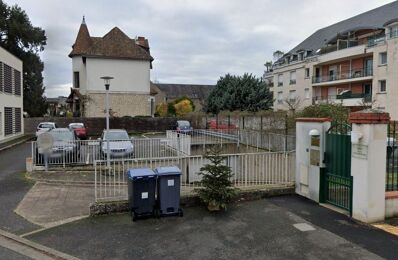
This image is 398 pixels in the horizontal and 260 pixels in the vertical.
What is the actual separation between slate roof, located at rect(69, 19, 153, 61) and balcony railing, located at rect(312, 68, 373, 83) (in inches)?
899

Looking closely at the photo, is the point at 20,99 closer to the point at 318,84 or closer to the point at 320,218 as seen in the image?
the point at 320,218

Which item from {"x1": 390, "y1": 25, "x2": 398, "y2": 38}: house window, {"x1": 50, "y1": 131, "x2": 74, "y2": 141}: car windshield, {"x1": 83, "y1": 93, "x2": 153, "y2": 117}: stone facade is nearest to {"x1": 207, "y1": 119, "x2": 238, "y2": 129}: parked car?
{"x1": 83, "y1": 93, "x2": 153, "y2": 117}: stone facade

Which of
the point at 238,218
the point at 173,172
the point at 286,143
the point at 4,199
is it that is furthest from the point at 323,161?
the point at 4,199

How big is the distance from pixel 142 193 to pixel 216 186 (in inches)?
67.2

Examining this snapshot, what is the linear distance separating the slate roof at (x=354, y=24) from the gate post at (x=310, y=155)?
111ft

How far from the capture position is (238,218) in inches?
296

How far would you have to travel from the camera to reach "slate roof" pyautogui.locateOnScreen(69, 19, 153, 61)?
41250 mm

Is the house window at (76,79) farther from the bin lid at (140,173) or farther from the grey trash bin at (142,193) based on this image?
the grey trash bin at (142,193)

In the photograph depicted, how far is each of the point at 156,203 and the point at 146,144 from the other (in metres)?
9.39

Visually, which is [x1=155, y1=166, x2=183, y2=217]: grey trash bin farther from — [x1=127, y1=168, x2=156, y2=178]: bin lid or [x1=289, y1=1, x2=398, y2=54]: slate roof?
[x1=289, y1=1, x2=398, y2=54]: slate roof

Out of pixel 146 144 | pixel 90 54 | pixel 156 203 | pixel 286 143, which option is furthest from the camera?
pixel 90 54

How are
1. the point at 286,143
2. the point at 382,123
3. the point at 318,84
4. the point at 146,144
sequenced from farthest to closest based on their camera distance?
the point at 318,84, the point at 146,144, the point at 286,143, the point at 382,123

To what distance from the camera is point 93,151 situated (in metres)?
14.6

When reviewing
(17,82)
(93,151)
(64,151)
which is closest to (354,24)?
(17,82)
